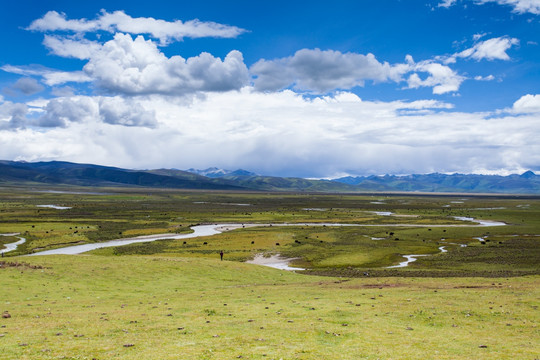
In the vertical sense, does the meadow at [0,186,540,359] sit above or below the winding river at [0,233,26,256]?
above

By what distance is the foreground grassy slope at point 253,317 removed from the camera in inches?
687

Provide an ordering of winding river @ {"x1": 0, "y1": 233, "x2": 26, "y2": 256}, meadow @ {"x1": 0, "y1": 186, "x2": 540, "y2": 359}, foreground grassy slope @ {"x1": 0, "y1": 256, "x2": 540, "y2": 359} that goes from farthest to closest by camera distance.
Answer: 1. winding river @ {"x1": 0, "y1": 233, "x2": 26, "y2": 256}
2. meadow @ {"x1": 0, "y1": 186, "x2": 540, "y2": 359}
3. foreground grassy slope @ {"x1": 0, "y1": 256, "x2": 540, "y2": 359}

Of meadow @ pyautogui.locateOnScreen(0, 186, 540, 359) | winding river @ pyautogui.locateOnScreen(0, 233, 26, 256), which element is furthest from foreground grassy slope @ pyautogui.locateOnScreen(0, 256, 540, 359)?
winding river @ pyautogui.locateOnScreen(0, 233, 26, 256)

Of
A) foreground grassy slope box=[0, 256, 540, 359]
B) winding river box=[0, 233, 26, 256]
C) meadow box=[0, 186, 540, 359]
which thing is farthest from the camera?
winding river box=[0, 233, 26, 256]

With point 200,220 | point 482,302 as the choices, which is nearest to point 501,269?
point 482,302

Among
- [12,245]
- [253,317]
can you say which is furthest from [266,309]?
[12,245]

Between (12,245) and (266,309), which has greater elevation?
(266,309)

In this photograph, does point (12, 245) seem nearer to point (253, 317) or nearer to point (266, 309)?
point (266, 309)

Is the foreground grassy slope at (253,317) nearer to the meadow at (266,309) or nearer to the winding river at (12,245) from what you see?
the meadow at (266,309)

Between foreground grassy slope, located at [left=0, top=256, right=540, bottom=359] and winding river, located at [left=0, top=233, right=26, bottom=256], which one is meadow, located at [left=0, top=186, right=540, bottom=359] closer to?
foreground grassy slope, located at [left=0, top=256, right=540, bottom=359]

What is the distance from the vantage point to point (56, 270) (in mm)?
44719

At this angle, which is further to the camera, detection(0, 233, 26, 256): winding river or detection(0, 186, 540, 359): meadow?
detection(0, 233, 26, 256): winding river

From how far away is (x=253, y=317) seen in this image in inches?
995

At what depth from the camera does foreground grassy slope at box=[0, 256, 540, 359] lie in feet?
57.3
